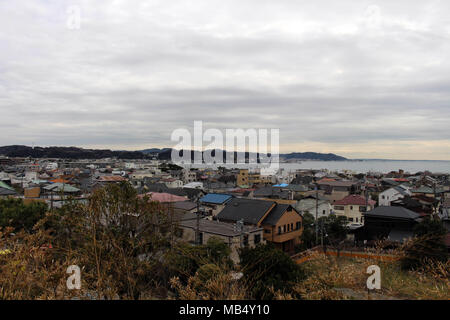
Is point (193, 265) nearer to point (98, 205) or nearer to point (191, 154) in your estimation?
point (98, 205)

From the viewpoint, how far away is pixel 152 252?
9109mm

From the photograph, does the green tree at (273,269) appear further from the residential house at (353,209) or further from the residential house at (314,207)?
the residential house at (353,209)

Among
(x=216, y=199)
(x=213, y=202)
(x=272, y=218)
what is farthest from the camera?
(x=216, y=199)

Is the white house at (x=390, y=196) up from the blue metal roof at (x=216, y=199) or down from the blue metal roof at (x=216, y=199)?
down

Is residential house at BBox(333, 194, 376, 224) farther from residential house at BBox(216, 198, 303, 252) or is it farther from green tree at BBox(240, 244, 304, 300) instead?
green tree at BBox(240, 244, 304, 300)

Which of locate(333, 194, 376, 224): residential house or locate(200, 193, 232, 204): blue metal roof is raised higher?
locate(200, 193, 232, 204): blue metal roof

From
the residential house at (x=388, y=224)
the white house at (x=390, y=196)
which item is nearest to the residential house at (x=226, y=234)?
the residential house at (x=388, y=224)

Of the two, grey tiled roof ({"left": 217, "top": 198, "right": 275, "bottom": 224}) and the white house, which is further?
the white house

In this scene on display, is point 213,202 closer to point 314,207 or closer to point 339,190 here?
point 314,207

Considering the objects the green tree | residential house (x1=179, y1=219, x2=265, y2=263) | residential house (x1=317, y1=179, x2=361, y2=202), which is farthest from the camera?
residential house (x1=317, y1=179, x2=361, y2=202)

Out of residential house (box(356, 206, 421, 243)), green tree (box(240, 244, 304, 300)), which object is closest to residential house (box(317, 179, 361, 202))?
residential house (box(356, 206, 421, 243))

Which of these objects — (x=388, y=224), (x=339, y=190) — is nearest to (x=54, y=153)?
(x=339, y=190)
